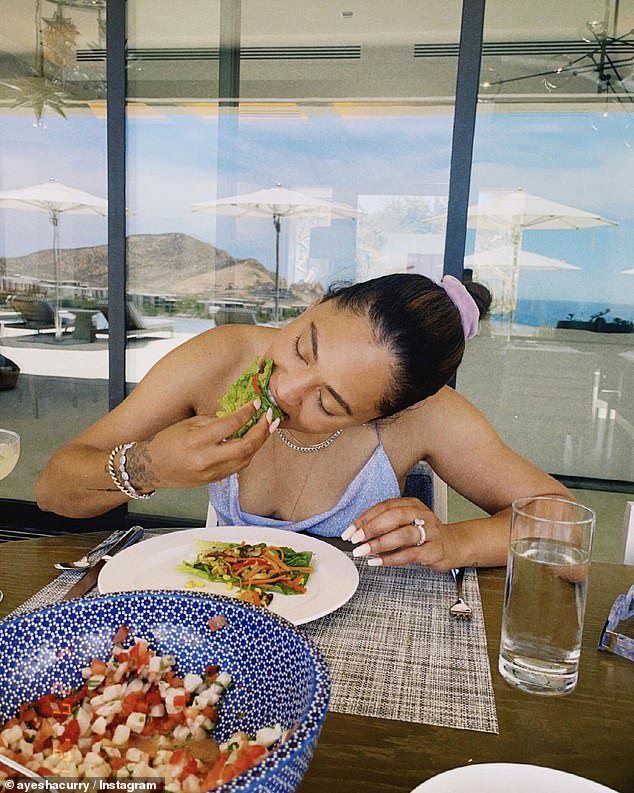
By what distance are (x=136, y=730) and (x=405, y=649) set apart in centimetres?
44

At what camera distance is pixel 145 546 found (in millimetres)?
1241

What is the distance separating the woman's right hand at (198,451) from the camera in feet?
3.95

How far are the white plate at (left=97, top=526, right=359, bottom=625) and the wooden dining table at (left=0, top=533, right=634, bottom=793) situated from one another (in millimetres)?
237

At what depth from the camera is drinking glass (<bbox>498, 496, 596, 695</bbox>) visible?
2.94 feet

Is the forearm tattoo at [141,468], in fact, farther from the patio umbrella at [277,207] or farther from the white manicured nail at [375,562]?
the patio umbrella at [277,207]

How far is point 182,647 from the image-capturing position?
27.9 inches

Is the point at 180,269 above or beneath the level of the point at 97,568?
above

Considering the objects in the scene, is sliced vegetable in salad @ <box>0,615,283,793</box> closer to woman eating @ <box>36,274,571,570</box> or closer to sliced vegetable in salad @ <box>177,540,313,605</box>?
sliced vegetable in salad @ <box>177,540,313,605</box>

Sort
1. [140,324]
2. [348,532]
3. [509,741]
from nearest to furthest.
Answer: [509,741]
[348,532]
[140,324]

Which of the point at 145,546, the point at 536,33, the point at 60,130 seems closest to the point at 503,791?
the point at 145,546

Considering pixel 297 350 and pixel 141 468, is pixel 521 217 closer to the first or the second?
pixel 297 350

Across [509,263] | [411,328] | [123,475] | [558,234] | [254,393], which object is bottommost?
[123,475]

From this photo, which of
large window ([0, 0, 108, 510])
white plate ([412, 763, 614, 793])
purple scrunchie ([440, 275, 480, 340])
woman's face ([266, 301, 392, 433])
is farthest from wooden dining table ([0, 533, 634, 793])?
large window ([0, 0, 108, 510])

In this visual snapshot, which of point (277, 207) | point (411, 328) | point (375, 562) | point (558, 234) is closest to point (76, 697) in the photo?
point (375, 562)
